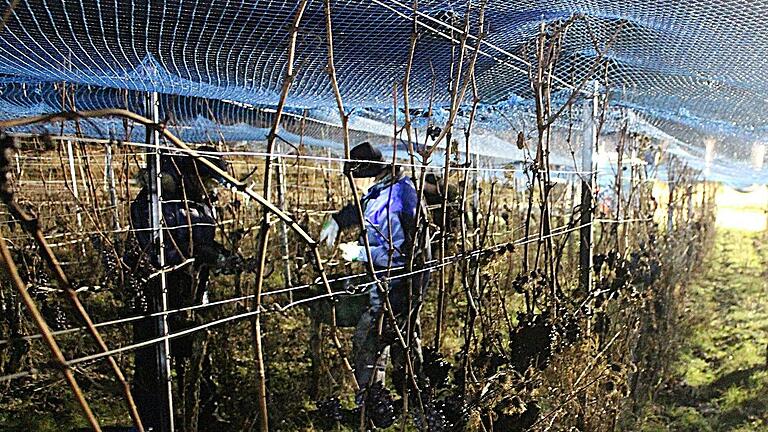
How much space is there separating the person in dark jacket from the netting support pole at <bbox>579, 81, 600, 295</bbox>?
5.79 ft

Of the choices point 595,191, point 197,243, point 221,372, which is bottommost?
point 221,372

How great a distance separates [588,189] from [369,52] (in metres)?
1.31

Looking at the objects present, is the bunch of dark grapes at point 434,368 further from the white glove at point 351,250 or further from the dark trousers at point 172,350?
the white glove at point 351,250

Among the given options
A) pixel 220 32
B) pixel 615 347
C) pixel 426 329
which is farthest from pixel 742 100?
pixel 220 32

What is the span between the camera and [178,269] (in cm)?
275

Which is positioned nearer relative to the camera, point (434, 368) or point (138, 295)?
point (434, 368)

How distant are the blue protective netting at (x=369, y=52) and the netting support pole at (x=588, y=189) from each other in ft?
0.59

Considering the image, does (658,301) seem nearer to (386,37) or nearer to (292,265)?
(386,37)

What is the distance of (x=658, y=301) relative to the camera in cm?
413

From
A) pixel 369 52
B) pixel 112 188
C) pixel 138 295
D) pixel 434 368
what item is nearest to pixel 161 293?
pixel 434 368

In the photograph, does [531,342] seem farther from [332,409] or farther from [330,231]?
[330,231]

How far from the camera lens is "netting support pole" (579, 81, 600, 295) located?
3287 mm

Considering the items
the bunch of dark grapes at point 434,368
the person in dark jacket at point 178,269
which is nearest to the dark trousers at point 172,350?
the person in dark jacket at point 178,269

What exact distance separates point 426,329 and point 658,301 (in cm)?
148
